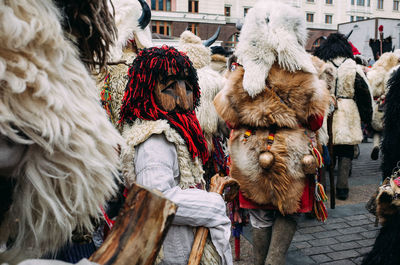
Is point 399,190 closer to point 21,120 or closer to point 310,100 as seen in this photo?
point 310,100

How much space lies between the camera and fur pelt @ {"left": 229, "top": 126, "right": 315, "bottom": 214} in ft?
8.75

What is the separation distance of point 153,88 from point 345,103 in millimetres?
4246

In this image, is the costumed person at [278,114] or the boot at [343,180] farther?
the boot at [343,180]

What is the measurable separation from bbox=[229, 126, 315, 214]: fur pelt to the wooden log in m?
1.93

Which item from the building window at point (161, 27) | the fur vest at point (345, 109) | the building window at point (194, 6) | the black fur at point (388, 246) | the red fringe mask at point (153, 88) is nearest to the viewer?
the red fringe mask at point (153, 88)

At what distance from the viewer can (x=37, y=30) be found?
2.61 ft

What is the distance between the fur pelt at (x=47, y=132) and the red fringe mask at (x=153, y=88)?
88cm

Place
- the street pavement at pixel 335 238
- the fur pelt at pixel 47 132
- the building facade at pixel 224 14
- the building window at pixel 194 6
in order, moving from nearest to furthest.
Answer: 1. the fur pelt at pixel 47 132
2. the street pavement at pixel 335 238
3. the building facade at pixel 224 14
4. the building window at pixel 194 6

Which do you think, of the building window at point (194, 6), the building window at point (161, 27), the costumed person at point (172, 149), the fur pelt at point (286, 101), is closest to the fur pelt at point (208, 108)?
the fur pelt at point (286, 101)

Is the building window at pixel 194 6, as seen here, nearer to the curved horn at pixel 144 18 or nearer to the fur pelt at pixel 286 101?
the curved horn at pixel 144 18

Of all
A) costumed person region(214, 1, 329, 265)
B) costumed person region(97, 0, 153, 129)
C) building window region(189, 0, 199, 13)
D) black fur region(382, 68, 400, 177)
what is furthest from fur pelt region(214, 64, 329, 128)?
building window region(189, 0, 199, 13)

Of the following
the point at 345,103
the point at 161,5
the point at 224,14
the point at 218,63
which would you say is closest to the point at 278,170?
the point at 345,103

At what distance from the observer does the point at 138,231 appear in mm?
840

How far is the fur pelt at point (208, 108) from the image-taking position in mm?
3363
